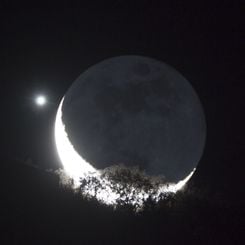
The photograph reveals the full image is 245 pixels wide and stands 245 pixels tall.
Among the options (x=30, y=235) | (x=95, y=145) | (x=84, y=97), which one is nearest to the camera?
(x=30, y=235)

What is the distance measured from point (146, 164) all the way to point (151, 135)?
173cm

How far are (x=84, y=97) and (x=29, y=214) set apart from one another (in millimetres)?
14617

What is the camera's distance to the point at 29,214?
40.6ft

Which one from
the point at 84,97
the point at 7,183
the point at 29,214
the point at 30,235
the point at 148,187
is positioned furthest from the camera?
the point at 84,97

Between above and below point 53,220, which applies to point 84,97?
above

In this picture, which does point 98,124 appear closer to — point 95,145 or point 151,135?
point 95,145

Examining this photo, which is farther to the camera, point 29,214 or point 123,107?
point 123,107

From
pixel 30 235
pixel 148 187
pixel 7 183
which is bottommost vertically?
pixel 30 235

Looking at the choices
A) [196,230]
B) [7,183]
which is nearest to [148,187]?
[196,230]

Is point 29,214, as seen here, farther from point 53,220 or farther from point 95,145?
point 95,145

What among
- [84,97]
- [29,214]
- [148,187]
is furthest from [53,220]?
[84,97]

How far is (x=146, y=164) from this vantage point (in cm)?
2431

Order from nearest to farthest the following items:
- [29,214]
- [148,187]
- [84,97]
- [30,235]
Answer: [30,235] → [29,214] → [148,187] → [84,97]

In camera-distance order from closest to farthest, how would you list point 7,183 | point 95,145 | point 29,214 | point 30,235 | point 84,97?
point 30,235, point 29,214, point 7,183, point 95,145, point 84,97
